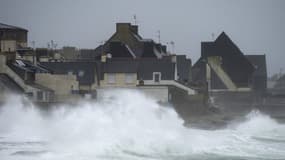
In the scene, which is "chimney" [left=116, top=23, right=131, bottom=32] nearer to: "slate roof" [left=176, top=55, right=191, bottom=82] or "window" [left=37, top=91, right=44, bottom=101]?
"slate roof" [left=176, top=55, right=191, bottom=82]

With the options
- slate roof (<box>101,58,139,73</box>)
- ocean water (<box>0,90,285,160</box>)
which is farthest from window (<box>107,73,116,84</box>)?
ocean water (<box>0,90,285,160</box>)

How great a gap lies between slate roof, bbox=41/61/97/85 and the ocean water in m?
11.7

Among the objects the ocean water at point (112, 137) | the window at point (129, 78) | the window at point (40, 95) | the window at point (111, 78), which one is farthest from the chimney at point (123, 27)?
the ocean water at point (112, 137)

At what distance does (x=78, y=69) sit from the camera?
166 ft

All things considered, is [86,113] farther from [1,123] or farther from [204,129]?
[204,129]

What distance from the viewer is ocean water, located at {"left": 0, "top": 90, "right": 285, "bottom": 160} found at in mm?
25922

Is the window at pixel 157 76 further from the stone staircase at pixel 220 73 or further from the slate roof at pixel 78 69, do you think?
the stone staircase at pixel 220 73

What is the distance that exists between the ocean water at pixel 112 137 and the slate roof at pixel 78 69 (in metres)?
11.7

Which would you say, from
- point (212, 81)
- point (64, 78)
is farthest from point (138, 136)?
point (212, 81)

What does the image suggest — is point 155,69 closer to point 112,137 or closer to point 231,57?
point 231,57

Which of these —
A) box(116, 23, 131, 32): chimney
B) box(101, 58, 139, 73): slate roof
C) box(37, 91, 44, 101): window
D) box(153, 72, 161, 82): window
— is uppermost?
box(116, 23, 131, 32): chimney

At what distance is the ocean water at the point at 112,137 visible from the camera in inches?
1021

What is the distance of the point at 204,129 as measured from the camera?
42875 mm

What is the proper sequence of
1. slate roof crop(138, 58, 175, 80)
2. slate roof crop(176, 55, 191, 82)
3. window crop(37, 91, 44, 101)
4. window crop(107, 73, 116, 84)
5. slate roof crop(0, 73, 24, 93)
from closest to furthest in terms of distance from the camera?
slate roof crop(0, 73, 24, 93) < window crop(37, 91, 44, 101) < window crop(107, 73, 116, 84) < slate roof crop(138, 58, 175, 80) < slate roof crop(176, 55, 191, 82)
